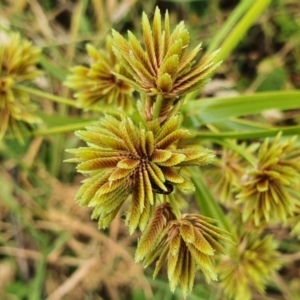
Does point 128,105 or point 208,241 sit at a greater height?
point 128,105

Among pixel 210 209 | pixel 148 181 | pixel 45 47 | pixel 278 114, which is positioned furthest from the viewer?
pixel 45 47

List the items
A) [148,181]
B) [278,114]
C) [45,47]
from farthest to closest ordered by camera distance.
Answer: [45,47] → [278,114] → [148,181]

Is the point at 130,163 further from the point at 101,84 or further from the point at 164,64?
the point at 101,84

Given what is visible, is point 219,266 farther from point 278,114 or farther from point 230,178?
point 278,114

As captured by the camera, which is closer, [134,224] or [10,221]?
[134,224]

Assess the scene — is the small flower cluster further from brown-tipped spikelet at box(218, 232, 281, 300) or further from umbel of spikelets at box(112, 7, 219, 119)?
brown-tipped spikelet at box(218, 232, 281, 300)

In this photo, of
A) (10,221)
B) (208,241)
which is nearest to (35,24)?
(10,221)
